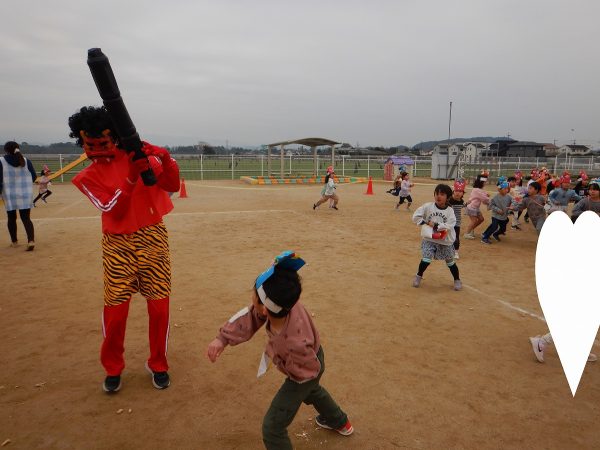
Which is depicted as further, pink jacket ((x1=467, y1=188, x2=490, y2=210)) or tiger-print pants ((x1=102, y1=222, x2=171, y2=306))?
pink jacket ((x1=467, y1=188, x2=490, y2=210))

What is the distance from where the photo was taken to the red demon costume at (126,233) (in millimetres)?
2838

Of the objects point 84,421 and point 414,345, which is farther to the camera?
point 414,345

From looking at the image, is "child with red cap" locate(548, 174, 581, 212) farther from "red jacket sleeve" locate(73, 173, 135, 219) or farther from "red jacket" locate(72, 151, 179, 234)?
"red jacket sleeve" locate(73, 173, 135, 219)

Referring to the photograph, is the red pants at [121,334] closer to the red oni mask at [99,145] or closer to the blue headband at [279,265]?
the red oni mask at [99,145]

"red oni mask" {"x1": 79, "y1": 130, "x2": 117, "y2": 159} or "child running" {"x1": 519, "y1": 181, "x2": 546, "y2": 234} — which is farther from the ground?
"red oni mask" {"x1": 79, "y1": 130, "x2": 117, "y2": 159}

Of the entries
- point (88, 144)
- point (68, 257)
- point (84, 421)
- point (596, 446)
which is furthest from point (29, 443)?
point (68, 257)

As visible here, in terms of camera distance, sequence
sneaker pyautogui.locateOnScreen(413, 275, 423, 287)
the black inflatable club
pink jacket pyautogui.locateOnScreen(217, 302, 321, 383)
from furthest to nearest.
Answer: sneaker pyautogui.locateOnScreen(413, 275, 423, 287), pink jacket pyautogui.locateOnScreen(217, 302, 321, 383), the black inflatable club

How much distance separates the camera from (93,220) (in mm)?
10867

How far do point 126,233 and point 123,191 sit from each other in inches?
14.0

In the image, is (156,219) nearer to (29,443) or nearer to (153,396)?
(153,396)

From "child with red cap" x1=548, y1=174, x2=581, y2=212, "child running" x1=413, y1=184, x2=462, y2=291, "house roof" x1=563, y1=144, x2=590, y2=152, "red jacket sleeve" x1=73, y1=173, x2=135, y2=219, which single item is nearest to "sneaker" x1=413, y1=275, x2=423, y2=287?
"child running" x1=413, y1=184, x2=462, y2=291

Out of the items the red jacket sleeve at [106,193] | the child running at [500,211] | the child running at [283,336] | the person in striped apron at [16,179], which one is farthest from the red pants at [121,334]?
the child running at [500,211]

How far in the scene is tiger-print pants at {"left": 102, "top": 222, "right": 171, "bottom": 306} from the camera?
9.77 ft

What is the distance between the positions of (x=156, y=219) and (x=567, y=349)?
284 cm
